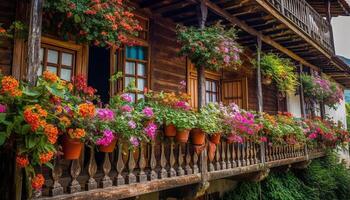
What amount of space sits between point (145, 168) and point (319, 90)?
770 centimetres

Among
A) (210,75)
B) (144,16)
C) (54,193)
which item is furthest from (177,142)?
(210,75)

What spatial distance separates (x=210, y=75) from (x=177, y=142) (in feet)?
14.9

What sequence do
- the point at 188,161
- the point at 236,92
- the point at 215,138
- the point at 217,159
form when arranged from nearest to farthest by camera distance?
the point at 188,161 → the point at 215,138 → the point at 217,159 → the point at 236,92

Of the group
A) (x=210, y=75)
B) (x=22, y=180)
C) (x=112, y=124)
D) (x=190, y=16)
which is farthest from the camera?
(x=210, y=75)

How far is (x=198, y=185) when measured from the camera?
4957mm

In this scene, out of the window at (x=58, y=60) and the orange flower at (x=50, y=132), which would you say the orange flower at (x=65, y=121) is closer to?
the orange flower at (x=50, y=132)

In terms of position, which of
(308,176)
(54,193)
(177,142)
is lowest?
(308,176)

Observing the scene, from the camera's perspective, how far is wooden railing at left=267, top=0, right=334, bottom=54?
7882mm

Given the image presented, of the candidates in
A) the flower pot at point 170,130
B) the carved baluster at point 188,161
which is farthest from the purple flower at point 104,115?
the carved baluster at point 188,161

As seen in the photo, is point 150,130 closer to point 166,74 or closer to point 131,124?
point 131,124

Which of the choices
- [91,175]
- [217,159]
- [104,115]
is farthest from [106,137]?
[217,159]

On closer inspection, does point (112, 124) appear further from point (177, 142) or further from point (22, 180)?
point (177, 142)

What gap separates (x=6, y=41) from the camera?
436 cm

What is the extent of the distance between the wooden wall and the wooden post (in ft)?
4.44
